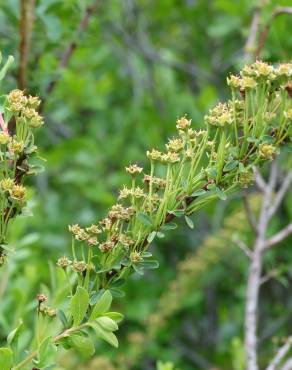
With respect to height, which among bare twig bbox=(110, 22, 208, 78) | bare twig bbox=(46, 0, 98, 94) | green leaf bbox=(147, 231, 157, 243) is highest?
bare twig bbox=(110, 22, 208, 78)

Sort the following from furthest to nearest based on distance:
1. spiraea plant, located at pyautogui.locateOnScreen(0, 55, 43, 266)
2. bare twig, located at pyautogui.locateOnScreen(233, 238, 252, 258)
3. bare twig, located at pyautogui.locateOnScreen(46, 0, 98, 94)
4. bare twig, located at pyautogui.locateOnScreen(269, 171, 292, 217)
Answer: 1. bare twig, located at pyautogui.locateOnScreen(46, 0, 98, 94)
2. bare twig, located at pyautogui.locateOnScreen(269, 171, 292, 217)
3. bare twig, located at pyautogui.locateOnScreen(233, 238, 252, 258)
4. spiraea plant, located at pyautogui.locateOnScreen(0, 55, 43, 266)

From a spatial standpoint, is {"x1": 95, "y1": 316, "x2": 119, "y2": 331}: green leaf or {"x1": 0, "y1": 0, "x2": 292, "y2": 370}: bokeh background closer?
{"x1": 95, "y1": 316, "x2": 119, "y2": 331}: green leaf

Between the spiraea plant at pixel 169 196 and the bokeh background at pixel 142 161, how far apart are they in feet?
5.05

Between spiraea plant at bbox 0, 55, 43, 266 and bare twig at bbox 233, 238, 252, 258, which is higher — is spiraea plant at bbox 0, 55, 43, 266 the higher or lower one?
the lower one

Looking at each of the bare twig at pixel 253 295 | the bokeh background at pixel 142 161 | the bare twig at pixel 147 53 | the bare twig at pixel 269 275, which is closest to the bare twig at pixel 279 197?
the bare twig at pixel 253 295

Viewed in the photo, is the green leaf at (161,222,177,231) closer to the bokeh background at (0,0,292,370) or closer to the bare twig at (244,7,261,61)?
the bare twig at (244,7,261,61)

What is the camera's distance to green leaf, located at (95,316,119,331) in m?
0.99

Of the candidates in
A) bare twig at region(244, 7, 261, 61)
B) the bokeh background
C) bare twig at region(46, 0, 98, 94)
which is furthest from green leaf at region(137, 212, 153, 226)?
the bokeh background

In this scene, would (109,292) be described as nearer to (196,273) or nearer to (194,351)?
(196,273)

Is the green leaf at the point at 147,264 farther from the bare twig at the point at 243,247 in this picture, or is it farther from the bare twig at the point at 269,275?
the bare twig at the point at 269,275

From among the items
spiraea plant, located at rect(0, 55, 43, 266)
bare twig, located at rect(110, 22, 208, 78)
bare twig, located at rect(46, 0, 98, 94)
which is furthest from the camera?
bare twig, located at rect(110, 22, 208, 78)

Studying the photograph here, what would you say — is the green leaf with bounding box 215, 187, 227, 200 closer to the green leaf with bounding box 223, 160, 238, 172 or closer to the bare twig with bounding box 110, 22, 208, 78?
the green leaf with bounding box 223, 160, 238, 172

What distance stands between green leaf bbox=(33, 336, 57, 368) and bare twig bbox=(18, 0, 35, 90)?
3.55 feet

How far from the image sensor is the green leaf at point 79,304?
38.5 inches
